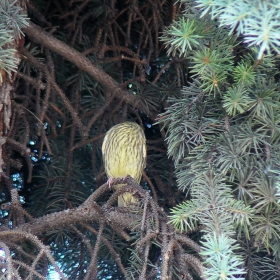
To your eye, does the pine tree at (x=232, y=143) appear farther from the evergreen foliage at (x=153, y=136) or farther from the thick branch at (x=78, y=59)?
the thick branch at (x=78, y=59)

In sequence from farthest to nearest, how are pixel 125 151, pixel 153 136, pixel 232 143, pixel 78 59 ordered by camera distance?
pixel 125 151
pixel 153 136
pixel 78 59
pixel 232 143

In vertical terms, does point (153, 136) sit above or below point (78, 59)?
below

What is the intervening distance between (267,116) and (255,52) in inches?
8.3

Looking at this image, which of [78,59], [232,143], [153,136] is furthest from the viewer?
[153,136]

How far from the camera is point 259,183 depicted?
190 centimetres

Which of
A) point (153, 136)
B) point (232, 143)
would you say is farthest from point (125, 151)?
point (232, 143)

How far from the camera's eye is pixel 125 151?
11.7 feet

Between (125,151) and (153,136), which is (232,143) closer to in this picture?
(153,136)

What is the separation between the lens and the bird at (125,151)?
3.22 m

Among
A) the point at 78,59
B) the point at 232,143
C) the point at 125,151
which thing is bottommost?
the point at 232,143

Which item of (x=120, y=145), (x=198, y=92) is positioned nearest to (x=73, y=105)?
(x=120, y=145)

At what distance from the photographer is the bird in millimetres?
3225

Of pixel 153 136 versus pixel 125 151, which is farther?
pixel 125 151

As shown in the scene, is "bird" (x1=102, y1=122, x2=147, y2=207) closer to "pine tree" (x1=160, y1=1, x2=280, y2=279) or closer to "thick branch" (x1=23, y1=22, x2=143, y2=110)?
"thick branch" (x1=23, y1=22, x2=143, y2=110)
